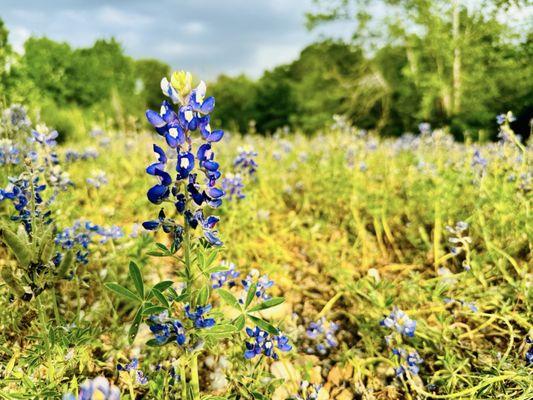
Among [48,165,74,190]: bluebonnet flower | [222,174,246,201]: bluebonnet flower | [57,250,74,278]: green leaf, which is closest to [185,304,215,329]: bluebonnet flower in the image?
[57,250,74,278]: green leaf

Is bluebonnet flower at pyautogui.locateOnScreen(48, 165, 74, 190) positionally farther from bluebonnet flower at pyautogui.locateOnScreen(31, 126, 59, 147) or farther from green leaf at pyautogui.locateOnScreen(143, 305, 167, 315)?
green leaf at pyautogui.locateOnScreen(143, 305, 167, 315)

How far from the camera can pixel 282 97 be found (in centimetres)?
2959

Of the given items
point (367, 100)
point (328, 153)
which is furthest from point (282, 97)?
point (328, 153)

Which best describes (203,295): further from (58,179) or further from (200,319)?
(58,179)

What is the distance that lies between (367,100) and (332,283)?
68.1 feet

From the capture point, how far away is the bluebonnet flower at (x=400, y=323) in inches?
81.1

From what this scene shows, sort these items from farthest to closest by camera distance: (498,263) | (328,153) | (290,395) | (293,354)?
(328,153) < (498,263) < (293,354) < (290,395)

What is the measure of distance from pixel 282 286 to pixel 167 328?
151 cm

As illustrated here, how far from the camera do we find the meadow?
1567mm

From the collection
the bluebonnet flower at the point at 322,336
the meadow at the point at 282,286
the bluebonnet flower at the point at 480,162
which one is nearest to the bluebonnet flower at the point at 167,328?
the meadow at the point at 282,286

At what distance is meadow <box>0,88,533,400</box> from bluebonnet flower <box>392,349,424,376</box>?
0.01m

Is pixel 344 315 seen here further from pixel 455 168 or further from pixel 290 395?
pixel 455 168

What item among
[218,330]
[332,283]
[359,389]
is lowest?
[359,389]

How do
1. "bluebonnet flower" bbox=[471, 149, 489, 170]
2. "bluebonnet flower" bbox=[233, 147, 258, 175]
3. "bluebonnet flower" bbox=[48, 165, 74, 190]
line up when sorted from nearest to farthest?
"bluebonnet flower" bbox=[48, 165, 74, 190]
"bluebonnet flower" bbox=[471, 149, 489, 170]
"bluebonnet flower" bbox=[233, 147, 258, 175]
